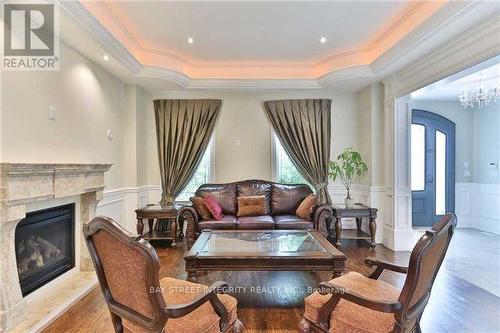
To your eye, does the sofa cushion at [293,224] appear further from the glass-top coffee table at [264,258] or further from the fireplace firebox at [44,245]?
the fireplace firebox at [44,245]

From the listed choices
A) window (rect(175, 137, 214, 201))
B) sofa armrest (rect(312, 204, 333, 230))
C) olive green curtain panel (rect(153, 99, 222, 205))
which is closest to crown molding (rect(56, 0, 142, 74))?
olive green curtain panel (rect(153, 99, 222, 205))

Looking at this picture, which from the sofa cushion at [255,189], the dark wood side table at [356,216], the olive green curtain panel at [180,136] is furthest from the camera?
the olive green curtain panel at [180,136]

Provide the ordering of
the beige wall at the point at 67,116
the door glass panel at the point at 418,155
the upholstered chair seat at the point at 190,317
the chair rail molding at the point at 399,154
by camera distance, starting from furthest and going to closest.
→ the door glass panel at the point at 418,155
the chair rail molding at the point at 399,154
the beige wall at the point at 67,116
the upholstered chair seat at the point at 190,317

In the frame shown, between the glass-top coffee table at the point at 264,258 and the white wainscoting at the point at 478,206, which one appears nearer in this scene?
the glass-top coffee table at the point at 264,258

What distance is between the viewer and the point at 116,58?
376 centimetres

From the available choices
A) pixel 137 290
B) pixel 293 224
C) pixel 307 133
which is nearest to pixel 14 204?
pixel 137 290

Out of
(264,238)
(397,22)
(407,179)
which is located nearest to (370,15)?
(397,22)

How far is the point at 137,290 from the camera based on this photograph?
1465mm

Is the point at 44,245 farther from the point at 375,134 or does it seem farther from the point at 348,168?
the point at 375,134

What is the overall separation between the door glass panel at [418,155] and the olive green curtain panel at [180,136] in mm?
4245

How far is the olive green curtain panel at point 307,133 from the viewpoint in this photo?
212 inches

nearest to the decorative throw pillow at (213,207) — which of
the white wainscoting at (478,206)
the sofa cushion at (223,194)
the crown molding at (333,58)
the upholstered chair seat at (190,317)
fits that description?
the sofa cushion at (223,194)

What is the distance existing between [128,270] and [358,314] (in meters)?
1.31

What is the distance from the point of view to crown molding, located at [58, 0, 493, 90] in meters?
2.73
